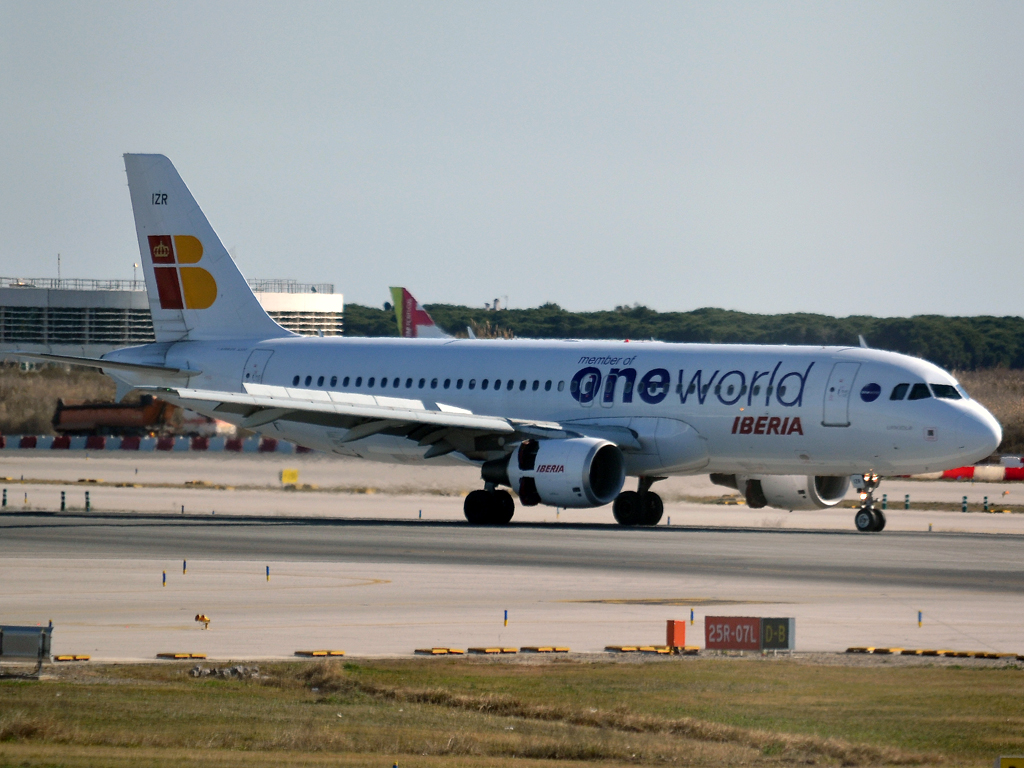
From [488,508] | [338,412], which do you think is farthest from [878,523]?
[338,412]

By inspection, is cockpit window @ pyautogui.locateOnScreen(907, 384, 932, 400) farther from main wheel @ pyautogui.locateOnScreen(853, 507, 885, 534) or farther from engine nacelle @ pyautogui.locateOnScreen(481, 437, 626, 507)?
engine nacelle @ pyautogui.locateOnScreen(481, 437, 626, 507)

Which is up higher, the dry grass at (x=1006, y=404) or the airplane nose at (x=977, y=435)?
the dry grass at (x=1006, y=404)

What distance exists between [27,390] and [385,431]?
47.3 m

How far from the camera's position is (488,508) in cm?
4462

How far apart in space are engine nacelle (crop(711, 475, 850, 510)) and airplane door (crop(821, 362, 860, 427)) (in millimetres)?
3770

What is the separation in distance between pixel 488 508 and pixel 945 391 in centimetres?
1242

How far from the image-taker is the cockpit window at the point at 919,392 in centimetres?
4119

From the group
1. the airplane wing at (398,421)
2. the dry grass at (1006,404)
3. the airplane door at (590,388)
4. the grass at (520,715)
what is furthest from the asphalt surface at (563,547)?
the dry grass at (1006,404)

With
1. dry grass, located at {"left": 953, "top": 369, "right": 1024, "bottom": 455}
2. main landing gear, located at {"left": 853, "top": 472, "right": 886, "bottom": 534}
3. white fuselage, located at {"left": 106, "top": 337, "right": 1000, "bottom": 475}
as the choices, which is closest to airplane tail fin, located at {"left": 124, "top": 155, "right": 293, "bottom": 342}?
white fuselage, located at {"left": 106, "top": 337, "right": 1000, "bottom": 475}

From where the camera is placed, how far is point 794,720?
673 inches

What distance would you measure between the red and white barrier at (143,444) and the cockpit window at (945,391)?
3648 cm

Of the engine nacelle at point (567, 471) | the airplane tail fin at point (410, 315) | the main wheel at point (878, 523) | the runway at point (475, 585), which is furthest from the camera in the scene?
the airplane tail fin at point (410, 315)

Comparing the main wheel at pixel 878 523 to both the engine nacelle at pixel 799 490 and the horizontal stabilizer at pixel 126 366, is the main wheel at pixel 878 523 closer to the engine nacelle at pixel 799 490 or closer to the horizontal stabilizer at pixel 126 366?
the engine nacelle at pixel 799 490

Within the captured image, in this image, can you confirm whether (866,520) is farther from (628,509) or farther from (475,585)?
(475,585)
